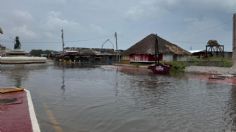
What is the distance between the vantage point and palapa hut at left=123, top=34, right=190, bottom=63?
6904cm

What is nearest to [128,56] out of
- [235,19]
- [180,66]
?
[180,66]

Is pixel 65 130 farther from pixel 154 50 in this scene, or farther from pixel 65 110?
pixel 154 50

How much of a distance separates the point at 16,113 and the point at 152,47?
57867 millimetres

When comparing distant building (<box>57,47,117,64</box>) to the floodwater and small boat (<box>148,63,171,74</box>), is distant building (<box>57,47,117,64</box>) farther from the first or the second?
the floodwater

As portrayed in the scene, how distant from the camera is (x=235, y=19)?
4200cm

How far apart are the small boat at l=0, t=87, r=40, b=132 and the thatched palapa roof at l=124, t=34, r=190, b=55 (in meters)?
52.4

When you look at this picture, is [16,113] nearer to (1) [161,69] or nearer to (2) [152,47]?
(1) [161,69]

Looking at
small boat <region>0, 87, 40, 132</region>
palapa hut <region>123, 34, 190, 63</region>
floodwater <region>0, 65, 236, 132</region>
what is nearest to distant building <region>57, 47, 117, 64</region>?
palapa hut <region>123, 34, 190, 63</region>

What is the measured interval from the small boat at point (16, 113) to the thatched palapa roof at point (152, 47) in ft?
172

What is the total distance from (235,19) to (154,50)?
2707 centimetres

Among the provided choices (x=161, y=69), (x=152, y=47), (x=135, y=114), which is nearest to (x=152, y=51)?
(x=152, y=47)

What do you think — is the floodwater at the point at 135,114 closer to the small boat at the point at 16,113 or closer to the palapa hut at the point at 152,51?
the small boat at the point at 16,113

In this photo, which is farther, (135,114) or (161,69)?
(161,69)

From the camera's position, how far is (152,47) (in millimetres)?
69188
